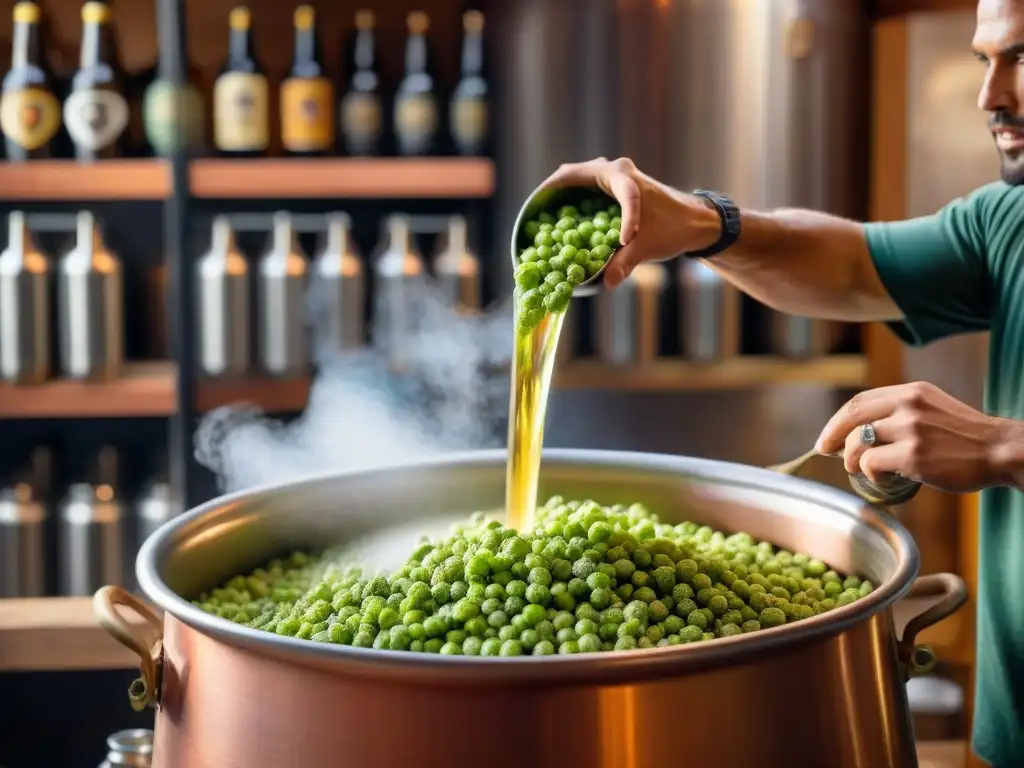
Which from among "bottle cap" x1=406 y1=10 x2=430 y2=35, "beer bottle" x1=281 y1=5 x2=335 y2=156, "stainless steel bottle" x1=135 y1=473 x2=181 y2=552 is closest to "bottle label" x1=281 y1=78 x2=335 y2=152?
"beer bottle" x1=281 y1=5 x2=335 y2=156

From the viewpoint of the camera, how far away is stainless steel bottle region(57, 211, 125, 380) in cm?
268

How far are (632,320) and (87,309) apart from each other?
4.02 ft

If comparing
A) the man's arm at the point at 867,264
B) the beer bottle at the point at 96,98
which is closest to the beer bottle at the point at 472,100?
the beer bottle at the point at 96,98

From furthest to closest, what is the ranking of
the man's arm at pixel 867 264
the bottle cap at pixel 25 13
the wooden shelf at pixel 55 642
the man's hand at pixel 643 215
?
the bottle cap at pixel 25 13, the wooden shelf at pixel 55 642, the man's arm at pixel 867 264, the man's hand at pixel 643 215

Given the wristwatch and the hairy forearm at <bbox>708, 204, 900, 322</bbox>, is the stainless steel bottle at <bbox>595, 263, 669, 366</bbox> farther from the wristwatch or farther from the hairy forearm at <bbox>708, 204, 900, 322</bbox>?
the wristwatch

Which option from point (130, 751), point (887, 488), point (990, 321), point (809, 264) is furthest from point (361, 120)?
point (887, 488)

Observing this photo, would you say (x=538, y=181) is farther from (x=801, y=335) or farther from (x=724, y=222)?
(x=724, y=222)

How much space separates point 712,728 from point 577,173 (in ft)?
2.36

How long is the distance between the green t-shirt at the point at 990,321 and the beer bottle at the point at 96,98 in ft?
6.26

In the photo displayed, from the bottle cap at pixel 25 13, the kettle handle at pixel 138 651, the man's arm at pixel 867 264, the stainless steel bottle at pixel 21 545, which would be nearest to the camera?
the kettle handle at pixel 138 651

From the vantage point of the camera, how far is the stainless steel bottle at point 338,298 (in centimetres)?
269

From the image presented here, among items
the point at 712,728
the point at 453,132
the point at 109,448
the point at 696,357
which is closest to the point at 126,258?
the point at 109,448

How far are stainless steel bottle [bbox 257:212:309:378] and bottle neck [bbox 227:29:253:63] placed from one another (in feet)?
1.60

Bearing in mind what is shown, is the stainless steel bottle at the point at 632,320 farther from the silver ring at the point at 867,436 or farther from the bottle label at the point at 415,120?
the silver ring at the point at 867,436
